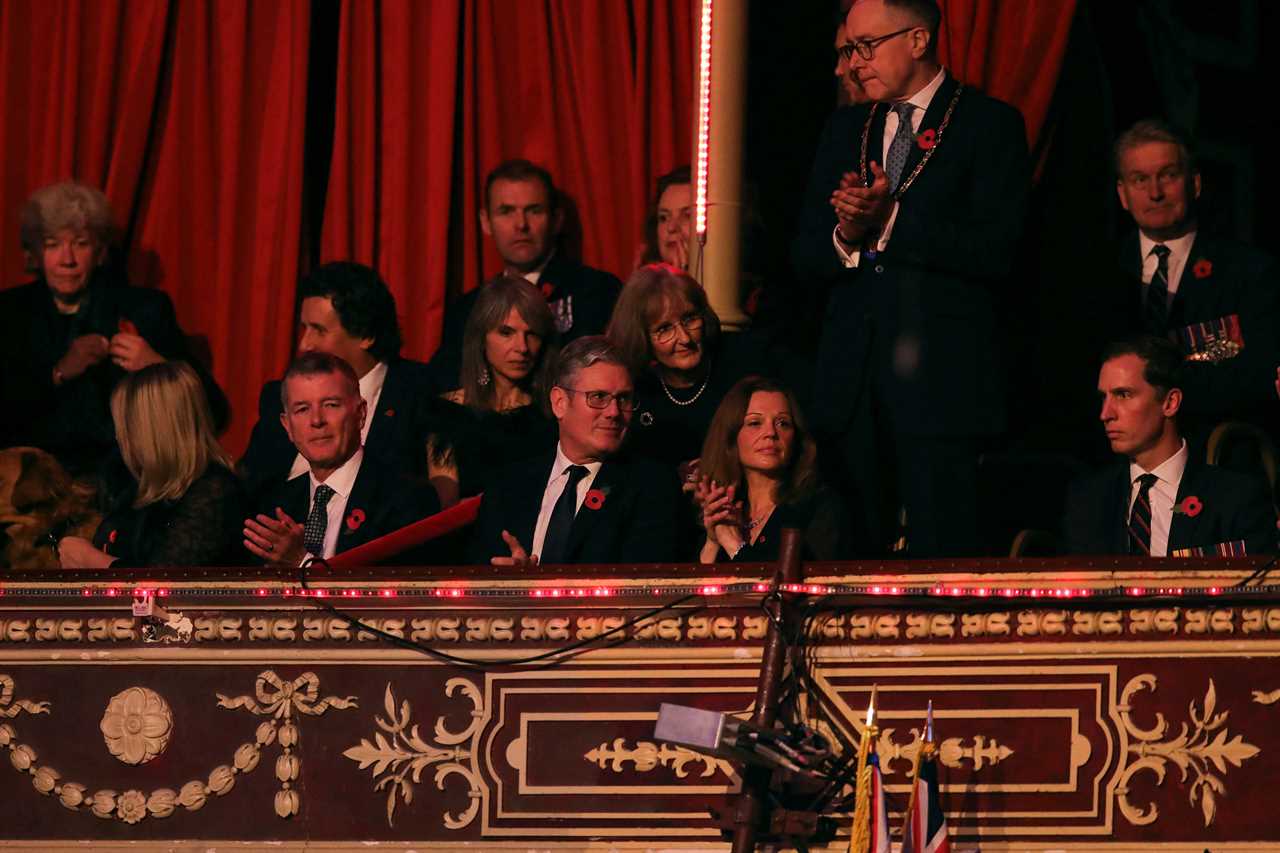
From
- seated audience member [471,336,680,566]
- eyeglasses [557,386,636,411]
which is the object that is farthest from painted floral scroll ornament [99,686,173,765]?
eyeglasses [557,386,636,411]

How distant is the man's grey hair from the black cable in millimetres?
802

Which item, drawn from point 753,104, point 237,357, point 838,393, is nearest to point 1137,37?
point 753,104

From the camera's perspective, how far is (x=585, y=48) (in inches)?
317

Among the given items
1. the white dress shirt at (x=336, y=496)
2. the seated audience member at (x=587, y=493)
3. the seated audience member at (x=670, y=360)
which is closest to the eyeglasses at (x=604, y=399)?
the seated audience member at (x=587, y=493)

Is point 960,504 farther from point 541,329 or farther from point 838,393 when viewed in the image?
point 541,329

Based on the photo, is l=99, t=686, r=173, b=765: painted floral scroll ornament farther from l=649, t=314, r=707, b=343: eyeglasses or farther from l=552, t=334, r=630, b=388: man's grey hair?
Answer: l=649, t=314, r=707, b=343: eyeglasses

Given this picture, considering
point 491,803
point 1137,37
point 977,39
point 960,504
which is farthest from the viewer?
point 1137,37

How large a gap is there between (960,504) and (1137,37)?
2.62m

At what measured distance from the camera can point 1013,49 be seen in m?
7.50

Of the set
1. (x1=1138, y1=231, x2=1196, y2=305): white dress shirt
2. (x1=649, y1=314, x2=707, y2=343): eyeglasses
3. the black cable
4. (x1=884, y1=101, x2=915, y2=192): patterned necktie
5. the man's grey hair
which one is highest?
(x1=884, y1=101, x2=915, y2=192): patterned necktie

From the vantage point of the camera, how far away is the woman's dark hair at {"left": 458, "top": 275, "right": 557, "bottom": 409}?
651 cm

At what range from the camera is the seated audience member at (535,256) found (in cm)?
708

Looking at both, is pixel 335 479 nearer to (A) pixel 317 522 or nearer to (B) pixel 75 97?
(A) pixel 317 522

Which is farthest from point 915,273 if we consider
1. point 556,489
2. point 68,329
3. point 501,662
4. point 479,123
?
point 68,329
